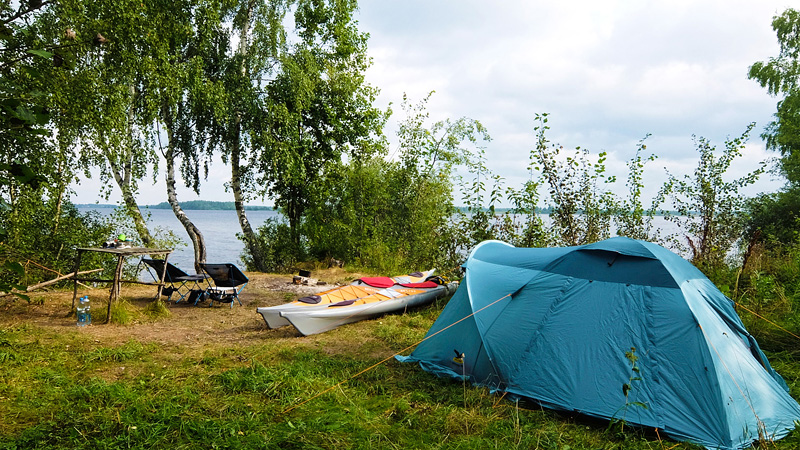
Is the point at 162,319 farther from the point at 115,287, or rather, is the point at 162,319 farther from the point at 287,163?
the point at 287,163

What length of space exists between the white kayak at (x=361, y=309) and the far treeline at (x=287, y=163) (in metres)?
2.06

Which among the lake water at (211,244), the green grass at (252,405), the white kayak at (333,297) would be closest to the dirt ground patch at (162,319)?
the white kayak at (333,297)

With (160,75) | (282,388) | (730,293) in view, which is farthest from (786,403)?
(160,75)

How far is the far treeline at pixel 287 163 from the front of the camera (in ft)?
27.0

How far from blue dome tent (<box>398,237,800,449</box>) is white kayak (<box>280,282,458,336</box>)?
2.06m

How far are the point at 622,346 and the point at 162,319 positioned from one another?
20.7ft

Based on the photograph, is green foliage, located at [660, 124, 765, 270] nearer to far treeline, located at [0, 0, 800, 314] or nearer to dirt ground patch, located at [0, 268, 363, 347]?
far treeline, located at [0, 0, 800, 314]

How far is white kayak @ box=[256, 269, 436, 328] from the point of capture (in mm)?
6412

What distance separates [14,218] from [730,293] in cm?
1129

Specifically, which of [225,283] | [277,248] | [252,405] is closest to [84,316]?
[225,283]

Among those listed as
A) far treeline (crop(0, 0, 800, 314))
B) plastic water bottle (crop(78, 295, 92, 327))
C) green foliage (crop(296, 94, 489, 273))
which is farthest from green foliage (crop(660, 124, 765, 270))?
plastic water bottle (crop(78, 295, 92, 327))

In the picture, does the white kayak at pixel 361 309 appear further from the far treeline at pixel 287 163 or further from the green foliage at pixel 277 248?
the green foliage at pixel 277 248

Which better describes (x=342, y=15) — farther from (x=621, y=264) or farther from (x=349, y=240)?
(x=621, y=264)

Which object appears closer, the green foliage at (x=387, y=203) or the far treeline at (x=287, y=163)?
the far treeline at (x=287, y=163)
